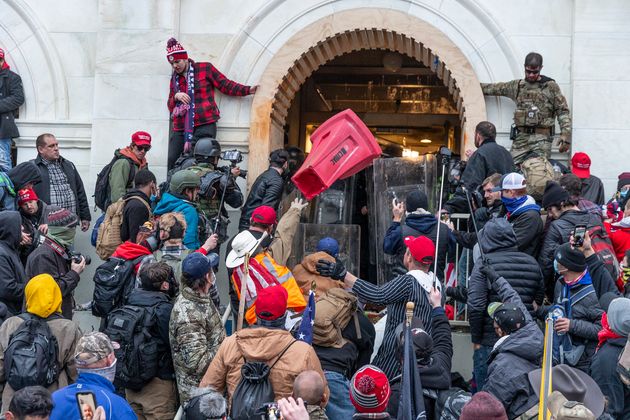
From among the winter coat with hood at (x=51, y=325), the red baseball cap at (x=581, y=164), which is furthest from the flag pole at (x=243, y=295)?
the red baseball cap at (x=581, y=164)

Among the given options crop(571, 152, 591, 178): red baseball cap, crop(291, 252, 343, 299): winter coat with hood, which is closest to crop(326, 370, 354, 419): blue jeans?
crop(291, 252, 343, 299): winter coat with hood

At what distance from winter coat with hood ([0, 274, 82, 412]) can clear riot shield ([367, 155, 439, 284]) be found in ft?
15.4

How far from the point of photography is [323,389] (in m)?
7.68

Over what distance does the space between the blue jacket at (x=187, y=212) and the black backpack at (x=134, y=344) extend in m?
2.21

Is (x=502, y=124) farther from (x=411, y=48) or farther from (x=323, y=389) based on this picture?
(x=323, y=389)

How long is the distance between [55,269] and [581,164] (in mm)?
5536

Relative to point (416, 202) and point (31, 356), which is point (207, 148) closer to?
point (416, 202)

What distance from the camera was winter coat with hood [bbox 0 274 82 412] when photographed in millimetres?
9172

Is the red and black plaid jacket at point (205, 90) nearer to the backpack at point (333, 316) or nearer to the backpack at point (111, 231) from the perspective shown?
the backpack at point (111, 231)

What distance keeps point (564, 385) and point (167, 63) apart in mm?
8052

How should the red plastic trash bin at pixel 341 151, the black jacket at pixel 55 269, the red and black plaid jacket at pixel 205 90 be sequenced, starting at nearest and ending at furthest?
the black jacket at pixel 55 269
the red plastic trash bin at pixel 341 151
the red and black plaid jacket at pixel 205 90

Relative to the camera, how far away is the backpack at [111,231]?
12.0 meters

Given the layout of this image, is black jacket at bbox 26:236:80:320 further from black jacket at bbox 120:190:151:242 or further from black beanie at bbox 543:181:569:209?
black beanie at bbox 543:181:569:209

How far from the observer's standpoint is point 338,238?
13.3m
